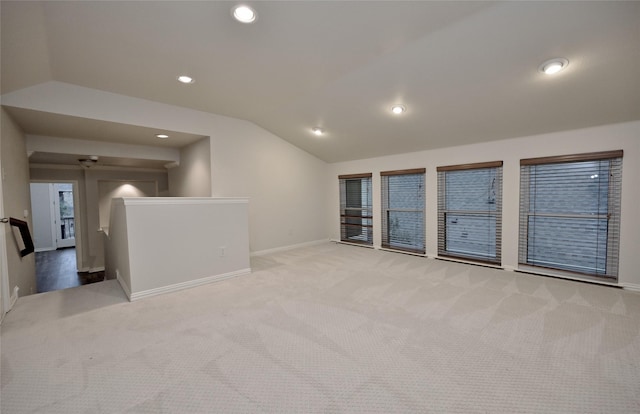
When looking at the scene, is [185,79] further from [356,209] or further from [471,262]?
[471,262]

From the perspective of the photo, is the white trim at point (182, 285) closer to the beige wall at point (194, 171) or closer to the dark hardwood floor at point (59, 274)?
the beige wall at point (194, 171)

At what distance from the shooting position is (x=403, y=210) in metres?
5.36

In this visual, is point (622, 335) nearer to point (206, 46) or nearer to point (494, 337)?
point (494, 337)

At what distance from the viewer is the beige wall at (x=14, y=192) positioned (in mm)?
2836

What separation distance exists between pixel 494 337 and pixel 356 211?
13.9 ft

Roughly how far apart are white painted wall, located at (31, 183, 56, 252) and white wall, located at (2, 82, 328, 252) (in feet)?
26.3

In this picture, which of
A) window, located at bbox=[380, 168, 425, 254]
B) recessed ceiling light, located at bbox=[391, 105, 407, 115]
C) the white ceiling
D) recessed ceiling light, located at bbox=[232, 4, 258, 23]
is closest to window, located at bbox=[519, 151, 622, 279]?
the white ceiling

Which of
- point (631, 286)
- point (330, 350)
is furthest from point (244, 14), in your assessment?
point (631, 286)

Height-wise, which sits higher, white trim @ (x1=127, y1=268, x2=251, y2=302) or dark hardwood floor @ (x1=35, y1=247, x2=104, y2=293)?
white trim @ (x1=127, y1=268, x2=251, y2=302)

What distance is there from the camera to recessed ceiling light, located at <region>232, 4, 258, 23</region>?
6.97ft

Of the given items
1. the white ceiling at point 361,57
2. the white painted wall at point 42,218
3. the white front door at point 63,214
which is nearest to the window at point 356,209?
the white ceiling at point 361,57

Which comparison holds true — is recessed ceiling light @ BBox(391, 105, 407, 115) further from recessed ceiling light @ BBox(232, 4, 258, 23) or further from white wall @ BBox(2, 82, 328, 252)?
white wall @ BBox(2, 82, 328, 252)

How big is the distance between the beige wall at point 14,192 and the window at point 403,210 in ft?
17.5

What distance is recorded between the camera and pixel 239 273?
3.92m
